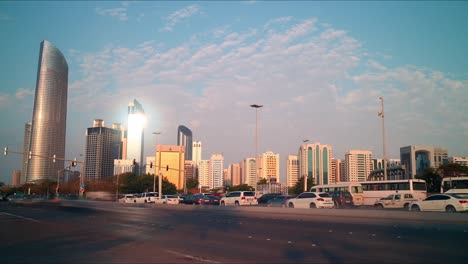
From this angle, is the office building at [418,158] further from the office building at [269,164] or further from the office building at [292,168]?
the office building at [269,164]

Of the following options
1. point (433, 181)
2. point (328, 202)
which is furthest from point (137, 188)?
point (328, 202)

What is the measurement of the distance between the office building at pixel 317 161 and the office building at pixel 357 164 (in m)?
7.44

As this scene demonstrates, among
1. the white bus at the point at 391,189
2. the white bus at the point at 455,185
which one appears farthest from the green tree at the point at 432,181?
the white bus at the point at 455,185

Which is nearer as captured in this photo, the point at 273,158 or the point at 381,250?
the point at 381,250

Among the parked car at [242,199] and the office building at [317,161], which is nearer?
the parked car at [242,199]

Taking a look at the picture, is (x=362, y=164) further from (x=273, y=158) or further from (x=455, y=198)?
(x=455, y=198)

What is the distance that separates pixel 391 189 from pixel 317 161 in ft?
333

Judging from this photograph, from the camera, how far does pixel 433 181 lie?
239ft

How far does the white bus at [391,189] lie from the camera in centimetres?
4303

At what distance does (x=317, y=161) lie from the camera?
146 meters

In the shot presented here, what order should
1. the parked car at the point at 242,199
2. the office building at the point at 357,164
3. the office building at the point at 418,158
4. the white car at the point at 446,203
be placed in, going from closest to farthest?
the white car at the point at 446,203
the parked car at the point at 242,199
the office building at the point at 418,158
the office building at the point at 357,164

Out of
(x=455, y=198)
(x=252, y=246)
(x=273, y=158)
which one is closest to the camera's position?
(x=252, y=246)

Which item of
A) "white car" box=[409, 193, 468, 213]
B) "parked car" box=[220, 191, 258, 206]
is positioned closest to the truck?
"white car" box=[409, 193, 468, 213]

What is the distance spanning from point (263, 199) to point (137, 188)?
54.2 metres
